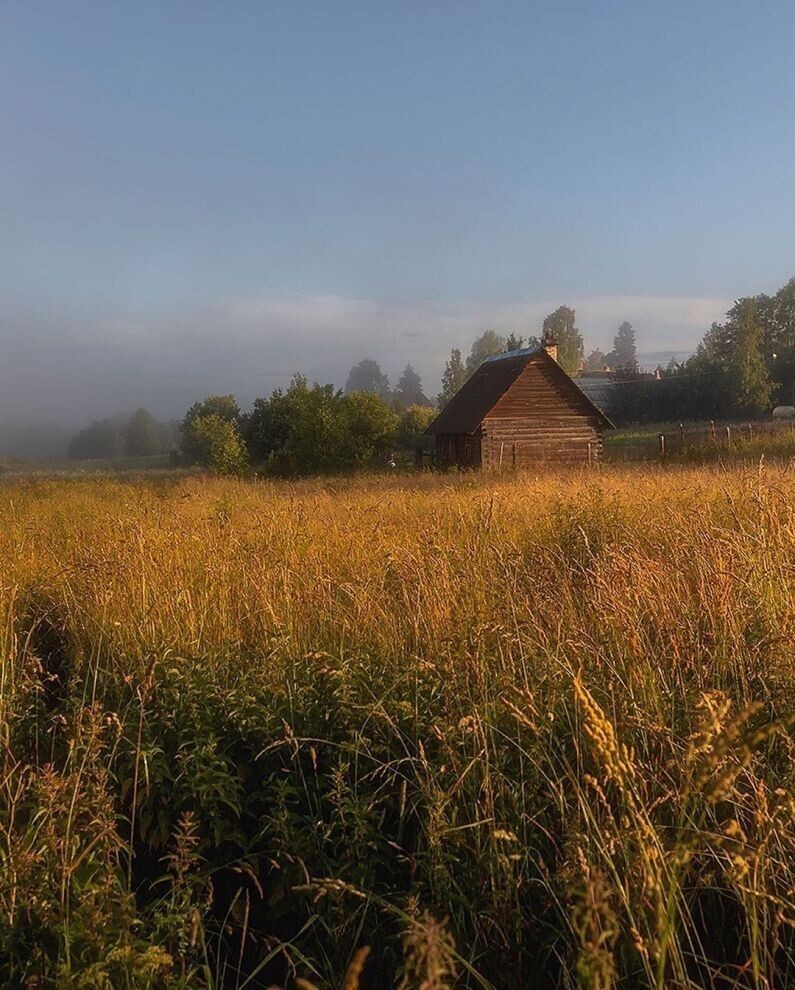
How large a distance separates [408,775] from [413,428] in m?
44.7

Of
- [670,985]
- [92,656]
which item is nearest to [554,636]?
[670,985]

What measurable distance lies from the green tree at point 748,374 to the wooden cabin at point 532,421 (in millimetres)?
31112

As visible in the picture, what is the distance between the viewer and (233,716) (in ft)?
9.64

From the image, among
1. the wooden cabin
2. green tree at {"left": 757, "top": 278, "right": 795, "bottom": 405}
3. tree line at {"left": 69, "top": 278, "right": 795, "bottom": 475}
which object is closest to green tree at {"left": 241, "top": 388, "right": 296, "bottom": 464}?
tree line at {"left": 69, "top": 278, "right": 795, "bottom": 475}

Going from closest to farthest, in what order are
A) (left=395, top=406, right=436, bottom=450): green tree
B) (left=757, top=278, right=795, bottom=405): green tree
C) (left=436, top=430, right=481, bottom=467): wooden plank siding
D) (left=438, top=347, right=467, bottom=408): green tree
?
(left=436, top=430, right=481, bottom=467): wooden plank siding, (left=395, top=406, right=436, bottom=450): green tree, (left=757, top=278, right=795, bottom=405): green tree, (left=438, top=347, right=467, bottom=408): green tree

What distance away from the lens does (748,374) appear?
5041 centimetres

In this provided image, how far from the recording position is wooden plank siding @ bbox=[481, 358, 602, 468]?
2489 cm

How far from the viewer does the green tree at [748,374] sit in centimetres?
5056

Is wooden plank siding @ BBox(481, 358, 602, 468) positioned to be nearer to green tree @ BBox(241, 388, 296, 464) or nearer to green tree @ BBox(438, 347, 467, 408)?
green tree @ BBox(241, 388, 296, 464)

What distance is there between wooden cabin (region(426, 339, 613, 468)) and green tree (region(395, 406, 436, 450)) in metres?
19.1

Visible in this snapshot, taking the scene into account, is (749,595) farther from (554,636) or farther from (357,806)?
(357,806)

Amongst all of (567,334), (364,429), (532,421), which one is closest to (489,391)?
(532,421)

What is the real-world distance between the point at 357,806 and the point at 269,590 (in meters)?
A: 2.36

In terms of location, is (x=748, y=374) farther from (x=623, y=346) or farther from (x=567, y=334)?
(x=623, y=346)
